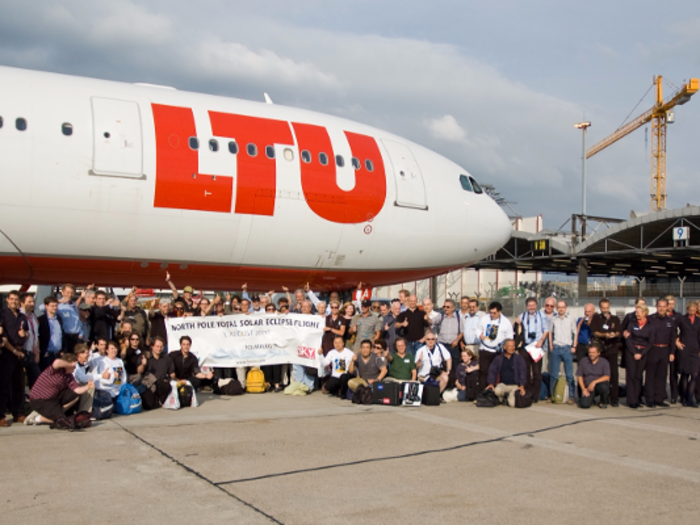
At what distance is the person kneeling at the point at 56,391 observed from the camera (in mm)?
8406

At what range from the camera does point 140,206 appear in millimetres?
11961

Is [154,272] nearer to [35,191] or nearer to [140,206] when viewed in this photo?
[140,206]

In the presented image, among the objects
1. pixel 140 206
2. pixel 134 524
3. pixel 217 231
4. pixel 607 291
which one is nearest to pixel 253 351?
pixel 217 231

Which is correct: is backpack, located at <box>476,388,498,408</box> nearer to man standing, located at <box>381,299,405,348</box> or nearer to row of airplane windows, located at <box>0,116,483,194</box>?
man standing, located at <box>381,299,405,348</box>

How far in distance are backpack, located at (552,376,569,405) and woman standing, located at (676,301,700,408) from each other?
205 centimetres

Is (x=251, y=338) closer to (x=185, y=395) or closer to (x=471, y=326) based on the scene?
(x=185, y=395)

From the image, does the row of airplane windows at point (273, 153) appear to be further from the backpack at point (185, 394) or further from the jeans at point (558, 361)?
the jeans at point (558, 361)

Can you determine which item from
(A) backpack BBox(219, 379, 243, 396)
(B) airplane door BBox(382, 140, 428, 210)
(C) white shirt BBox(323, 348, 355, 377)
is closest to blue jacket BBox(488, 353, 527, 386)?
(C) white shirt BBox(323, 348, 355, 377)

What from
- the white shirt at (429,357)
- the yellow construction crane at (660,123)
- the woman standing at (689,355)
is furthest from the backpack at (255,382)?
the yellow construction crane at (660,123)

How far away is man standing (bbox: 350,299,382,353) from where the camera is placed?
12406 millimetres

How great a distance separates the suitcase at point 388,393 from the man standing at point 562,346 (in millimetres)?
2872

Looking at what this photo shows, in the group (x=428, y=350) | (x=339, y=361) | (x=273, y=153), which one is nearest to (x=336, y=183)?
(x=273, y=153)

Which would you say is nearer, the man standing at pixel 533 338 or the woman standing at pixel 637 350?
the woman standing at pixel 637 350

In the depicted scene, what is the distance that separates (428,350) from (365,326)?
140 cm
